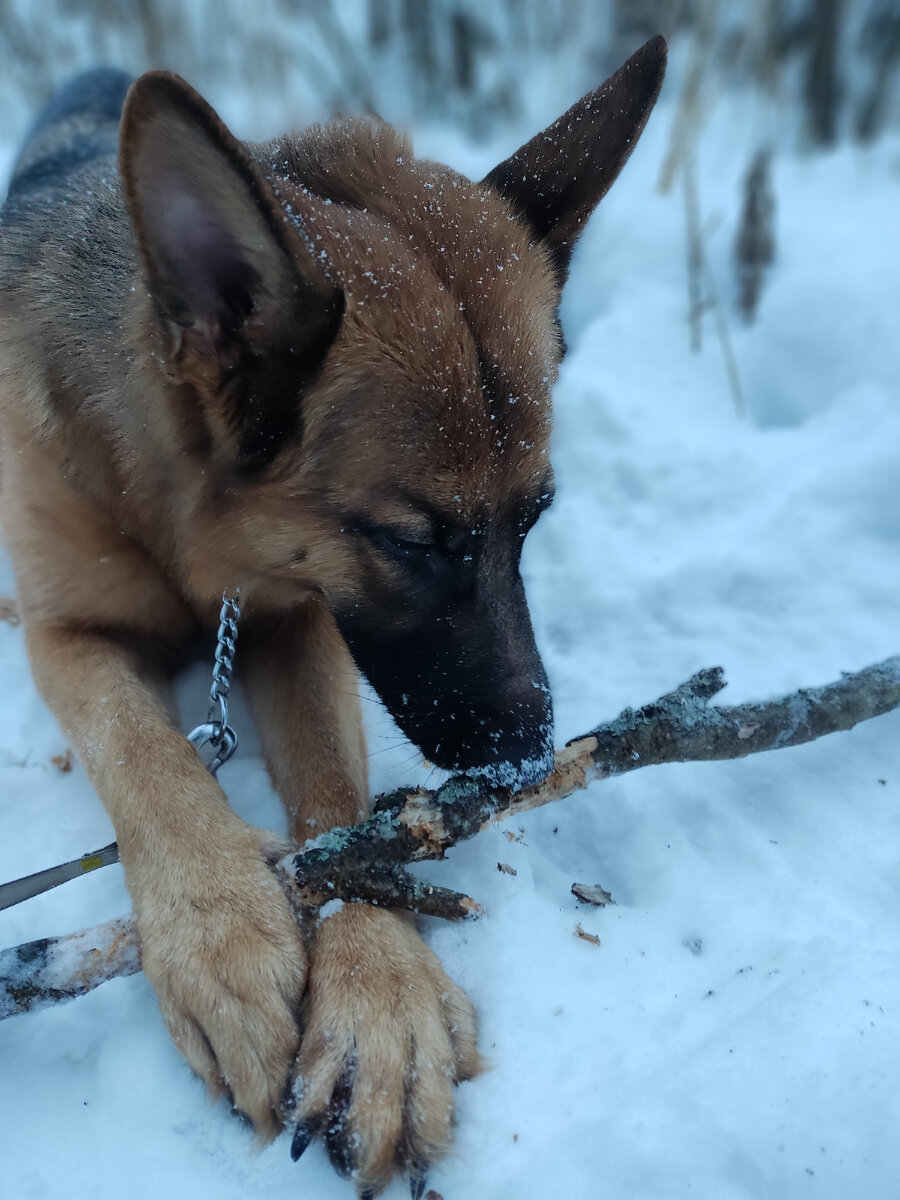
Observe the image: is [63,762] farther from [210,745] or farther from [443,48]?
[443,48]

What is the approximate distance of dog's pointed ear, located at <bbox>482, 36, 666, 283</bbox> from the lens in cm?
196

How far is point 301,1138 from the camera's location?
54.2 inches

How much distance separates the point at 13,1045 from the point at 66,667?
88 centimetres

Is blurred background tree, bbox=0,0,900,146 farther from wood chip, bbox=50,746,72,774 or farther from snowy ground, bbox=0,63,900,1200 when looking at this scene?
wood chip, bbox=50,746,72,774

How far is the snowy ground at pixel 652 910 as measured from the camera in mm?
1393

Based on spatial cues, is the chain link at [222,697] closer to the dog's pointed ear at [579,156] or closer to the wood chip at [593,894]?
the wood chip at [593,894]

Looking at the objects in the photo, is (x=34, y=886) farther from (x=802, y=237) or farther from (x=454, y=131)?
(x=454, y=131)

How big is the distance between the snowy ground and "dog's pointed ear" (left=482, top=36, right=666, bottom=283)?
1.73ft

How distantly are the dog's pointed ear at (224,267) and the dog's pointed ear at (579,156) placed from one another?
0.73 metres

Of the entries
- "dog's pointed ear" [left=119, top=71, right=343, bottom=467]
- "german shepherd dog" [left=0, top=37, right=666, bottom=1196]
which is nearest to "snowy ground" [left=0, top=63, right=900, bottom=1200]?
"german shepherd dog" [left=0, top=37, right=666, bottom=1196]

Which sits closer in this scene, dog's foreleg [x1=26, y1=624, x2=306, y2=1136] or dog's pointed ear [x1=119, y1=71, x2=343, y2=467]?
dog's pointed ear [x1=119, y1=71, x2=343, y2=467]

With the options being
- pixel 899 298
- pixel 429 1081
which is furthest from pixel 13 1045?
pixel 899 298

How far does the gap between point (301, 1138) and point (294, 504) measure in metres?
1.16

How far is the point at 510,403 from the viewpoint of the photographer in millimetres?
1741
